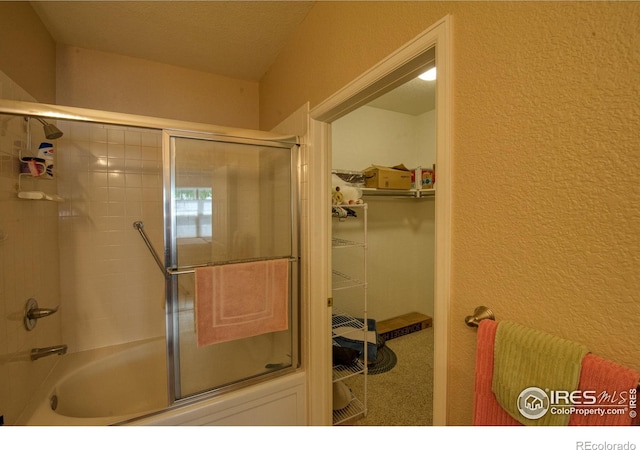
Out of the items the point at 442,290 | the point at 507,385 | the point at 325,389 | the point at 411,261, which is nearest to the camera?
the point at 507,385

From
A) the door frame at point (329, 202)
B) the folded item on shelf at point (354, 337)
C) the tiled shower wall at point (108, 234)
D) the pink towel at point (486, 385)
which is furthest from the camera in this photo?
the folded item on shelf at point (354, 337)

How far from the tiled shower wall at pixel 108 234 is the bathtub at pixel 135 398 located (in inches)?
6.5

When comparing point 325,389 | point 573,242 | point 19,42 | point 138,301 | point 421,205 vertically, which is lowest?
point 325,389

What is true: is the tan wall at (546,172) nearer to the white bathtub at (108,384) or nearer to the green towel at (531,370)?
the green towel at (531,370)

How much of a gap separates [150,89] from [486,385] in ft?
7.99

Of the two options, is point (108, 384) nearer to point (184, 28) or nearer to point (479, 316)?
point (479, 316)

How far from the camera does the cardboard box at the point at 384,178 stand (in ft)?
7.22

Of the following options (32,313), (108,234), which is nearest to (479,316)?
(32,313)

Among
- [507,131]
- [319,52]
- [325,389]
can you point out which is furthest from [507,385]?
[319,52]

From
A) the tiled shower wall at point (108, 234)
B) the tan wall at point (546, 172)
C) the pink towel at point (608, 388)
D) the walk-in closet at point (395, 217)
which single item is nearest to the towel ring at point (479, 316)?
the tan wall at point (546, 172)

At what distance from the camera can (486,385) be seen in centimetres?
58

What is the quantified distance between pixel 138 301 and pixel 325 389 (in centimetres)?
143

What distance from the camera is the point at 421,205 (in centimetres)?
285
